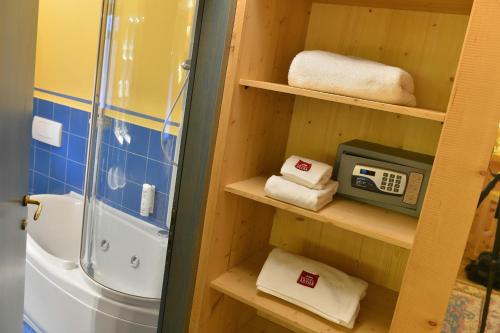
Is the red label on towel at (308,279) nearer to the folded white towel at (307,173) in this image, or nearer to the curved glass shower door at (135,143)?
the folded white towel at (307,173)

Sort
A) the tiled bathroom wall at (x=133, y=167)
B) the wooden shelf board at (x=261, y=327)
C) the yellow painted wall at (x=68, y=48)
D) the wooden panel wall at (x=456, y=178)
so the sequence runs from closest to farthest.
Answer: the wooden panel wall at (x=456, y=178) → the wooden shelf board at (x=261, y=327) → the tiled bathroom wall at (x=133, y=167) → the yellow painted wall at (x=68, y=48)

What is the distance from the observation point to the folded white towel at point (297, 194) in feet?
3.97

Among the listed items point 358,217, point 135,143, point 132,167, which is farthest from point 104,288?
point 358,217

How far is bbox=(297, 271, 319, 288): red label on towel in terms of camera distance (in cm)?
135

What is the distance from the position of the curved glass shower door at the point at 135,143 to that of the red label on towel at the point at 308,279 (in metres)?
0.77

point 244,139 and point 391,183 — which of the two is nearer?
point 391,183

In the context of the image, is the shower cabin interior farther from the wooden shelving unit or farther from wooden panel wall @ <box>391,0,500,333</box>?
wooden panel wall @ <box>391,0,500,333</box>

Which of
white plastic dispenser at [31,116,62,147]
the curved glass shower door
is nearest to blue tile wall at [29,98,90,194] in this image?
white plastic dispenser at [31,116,62,147]

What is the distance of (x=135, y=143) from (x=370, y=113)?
1.26m

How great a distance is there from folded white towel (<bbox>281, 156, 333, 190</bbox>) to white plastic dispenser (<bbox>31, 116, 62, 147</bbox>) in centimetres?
218

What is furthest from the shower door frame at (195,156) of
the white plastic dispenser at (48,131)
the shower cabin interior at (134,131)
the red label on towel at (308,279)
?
the white plastic dispenser at (48,131)

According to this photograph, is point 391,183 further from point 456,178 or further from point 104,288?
point 104,288

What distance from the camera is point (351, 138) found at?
1.47 metres

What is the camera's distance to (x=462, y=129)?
3.11ft
